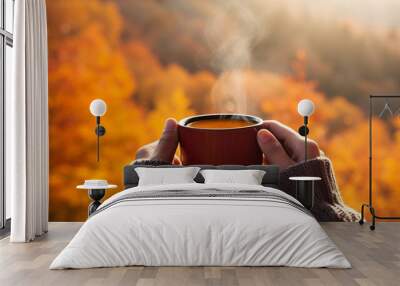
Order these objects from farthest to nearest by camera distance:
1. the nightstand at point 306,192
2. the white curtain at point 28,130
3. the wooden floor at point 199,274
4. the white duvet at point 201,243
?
the nightstand at point 306,192 < the white curtain at point 28,130 < the white duvet at point 201,243 < the wooden floor at point 199,274

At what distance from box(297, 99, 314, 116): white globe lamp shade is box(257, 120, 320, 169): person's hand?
36 centimetres

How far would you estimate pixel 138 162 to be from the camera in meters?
6.83

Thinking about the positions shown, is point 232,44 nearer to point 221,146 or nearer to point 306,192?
point 221,146

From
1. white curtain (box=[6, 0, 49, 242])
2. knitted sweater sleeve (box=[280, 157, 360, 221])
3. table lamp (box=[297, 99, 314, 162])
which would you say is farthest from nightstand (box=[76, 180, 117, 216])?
table lamp (box=[297, 99, 314, 162])

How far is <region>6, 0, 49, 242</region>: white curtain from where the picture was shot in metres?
5.46

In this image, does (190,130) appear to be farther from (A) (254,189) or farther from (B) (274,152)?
(A) (254,189)

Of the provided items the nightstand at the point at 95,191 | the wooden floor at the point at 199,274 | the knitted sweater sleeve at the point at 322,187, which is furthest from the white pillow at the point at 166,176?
the wooden floor at the point at 199,274

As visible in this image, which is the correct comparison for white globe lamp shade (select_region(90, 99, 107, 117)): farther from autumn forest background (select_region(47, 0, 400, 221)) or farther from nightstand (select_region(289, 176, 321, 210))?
nightstand (select_region(289, 176, 321, 210))

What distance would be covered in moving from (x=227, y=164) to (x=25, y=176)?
2463 mm

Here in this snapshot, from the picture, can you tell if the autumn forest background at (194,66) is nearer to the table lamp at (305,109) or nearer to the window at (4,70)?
the table lamp at (305,109)

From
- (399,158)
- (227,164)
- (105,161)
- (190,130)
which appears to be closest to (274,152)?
(227,164)

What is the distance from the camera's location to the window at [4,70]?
6105mm

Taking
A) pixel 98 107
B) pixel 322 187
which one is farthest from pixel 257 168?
pixel 98 107

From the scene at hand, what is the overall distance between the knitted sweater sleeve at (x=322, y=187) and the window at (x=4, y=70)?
128 inches
